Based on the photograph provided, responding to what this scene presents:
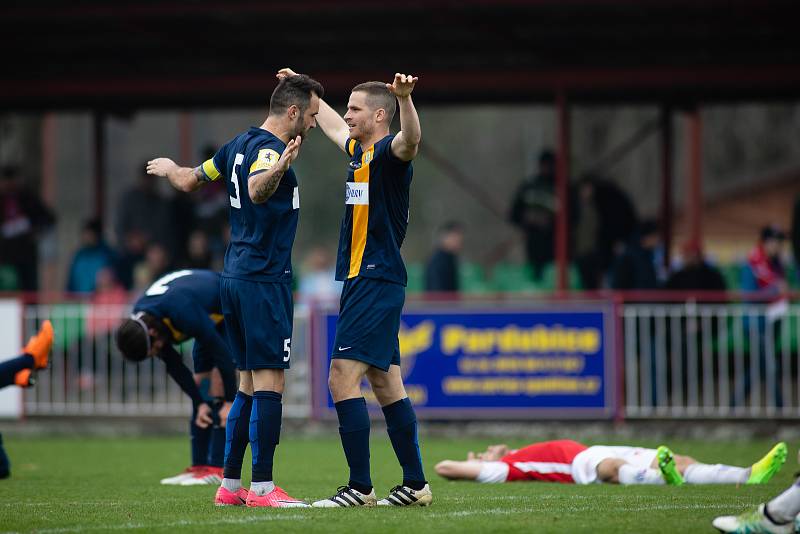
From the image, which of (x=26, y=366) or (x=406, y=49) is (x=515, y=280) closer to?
(x=406, y=49)

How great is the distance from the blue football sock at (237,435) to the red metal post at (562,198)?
362 inches

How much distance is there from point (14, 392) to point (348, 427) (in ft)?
30.6

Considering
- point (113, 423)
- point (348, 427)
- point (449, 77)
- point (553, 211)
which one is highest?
point (449, 77)

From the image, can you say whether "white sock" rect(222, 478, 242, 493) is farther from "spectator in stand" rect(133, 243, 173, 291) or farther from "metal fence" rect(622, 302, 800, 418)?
"spectator in stand" rect(133, 243, 173, 291)

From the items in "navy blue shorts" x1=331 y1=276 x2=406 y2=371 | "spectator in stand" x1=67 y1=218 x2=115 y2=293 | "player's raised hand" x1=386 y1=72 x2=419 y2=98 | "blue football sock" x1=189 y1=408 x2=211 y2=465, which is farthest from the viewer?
"spectator in stand" x1=67 y1=218 x2=115 y2=293

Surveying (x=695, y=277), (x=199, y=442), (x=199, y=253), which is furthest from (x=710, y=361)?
(x=199, y=442)

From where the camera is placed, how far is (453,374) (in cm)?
1523

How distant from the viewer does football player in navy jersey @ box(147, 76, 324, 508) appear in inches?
303

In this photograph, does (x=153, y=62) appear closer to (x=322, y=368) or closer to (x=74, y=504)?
(x=322, y=368)

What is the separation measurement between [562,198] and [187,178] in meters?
9.65

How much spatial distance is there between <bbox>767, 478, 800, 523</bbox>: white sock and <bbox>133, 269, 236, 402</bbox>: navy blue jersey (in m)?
4.00

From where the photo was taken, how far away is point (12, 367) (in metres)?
10.6

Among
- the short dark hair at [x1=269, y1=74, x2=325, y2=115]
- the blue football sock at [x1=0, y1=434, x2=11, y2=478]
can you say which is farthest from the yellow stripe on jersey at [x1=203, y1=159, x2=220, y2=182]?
the blue football sock at [x1=0, y1=434, x2=11, y2=478]

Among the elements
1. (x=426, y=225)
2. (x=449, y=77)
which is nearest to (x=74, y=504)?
(x=449, y=77)
